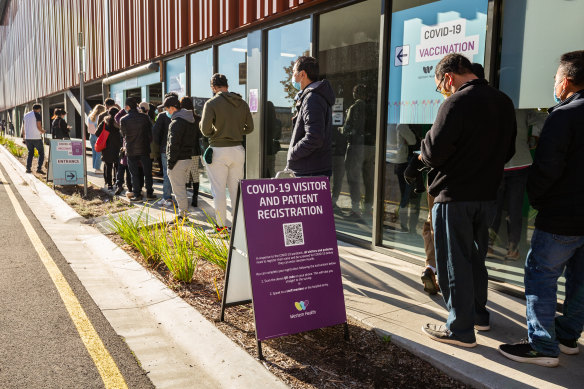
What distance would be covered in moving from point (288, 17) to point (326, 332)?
544 cm

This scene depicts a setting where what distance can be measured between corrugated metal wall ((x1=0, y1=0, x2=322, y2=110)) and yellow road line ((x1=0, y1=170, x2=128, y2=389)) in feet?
15.9

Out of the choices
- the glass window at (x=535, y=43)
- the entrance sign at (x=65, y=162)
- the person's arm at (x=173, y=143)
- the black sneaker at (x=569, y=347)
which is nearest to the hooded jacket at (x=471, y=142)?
the black sneaker at (x=569, y=347)

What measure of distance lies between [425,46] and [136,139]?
5917 millimetres

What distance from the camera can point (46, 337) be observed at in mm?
3740

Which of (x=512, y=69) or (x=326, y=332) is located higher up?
(x=512, y=69)

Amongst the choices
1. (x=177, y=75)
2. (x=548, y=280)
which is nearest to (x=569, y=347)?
(x=548, y=280)

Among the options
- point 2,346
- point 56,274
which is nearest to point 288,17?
point 56,274

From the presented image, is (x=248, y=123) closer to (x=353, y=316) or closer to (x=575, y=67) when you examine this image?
(x=353, y=316)

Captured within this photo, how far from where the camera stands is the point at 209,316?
161 inches

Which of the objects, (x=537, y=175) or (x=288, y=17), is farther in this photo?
(x=288, y=17)

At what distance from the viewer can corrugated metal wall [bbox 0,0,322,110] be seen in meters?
8.98

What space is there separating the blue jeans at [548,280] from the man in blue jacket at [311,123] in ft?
6.98

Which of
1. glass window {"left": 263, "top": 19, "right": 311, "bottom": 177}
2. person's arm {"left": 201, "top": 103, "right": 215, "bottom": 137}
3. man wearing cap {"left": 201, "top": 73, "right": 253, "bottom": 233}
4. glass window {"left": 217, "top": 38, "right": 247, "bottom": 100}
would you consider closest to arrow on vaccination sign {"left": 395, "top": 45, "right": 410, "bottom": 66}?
glass window {"left": 263, "top": 19, "right": 311, "bottom": 177}

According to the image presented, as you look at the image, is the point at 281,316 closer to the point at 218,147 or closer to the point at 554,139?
the point at 554,139
